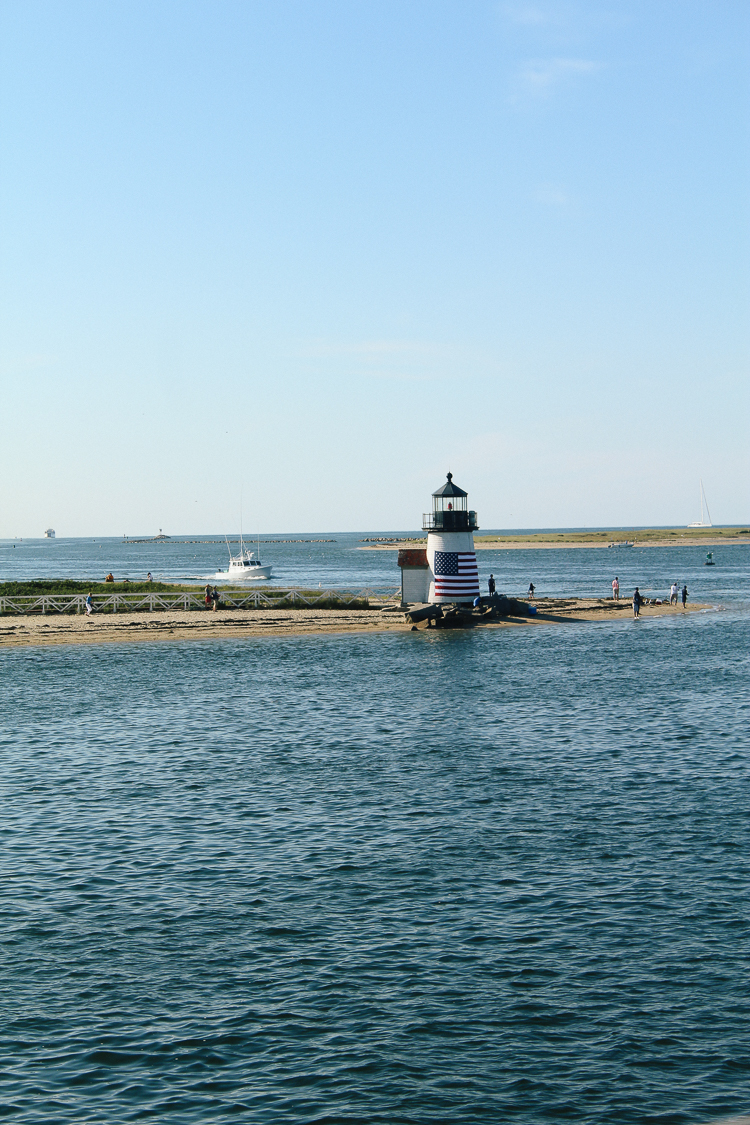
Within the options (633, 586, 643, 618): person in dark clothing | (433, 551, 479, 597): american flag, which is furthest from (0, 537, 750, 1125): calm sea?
(633, 586, 643, 618): person in dark clothing

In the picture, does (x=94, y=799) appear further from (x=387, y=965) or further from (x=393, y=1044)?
(x=393, y=1044)

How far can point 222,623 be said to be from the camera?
202ft

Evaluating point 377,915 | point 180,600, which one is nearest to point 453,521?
point 180,600

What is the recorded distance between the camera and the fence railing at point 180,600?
66.6 m

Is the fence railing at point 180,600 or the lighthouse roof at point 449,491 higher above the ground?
the lighthouse roof at point 449,491

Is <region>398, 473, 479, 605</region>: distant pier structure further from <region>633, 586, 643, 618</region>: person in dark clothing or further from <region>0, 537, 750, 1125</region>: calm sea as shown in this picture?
<region>0, 537, 750, 1125</region>: calm sea

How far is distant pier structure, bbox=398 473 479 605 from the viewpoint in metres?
58.8

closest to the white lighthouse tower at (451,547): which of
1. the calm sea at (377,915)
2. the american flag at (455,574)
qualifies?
the american flag at (455,574)

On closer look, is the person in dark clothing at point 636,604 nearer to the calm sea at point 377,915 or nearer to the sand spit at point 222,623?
the sand spit at point 222,623

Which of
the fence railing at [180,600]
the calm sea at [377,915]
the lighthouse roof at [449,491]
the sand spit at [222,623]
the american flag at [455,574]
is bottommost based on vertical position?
the calm sea at [377,915]

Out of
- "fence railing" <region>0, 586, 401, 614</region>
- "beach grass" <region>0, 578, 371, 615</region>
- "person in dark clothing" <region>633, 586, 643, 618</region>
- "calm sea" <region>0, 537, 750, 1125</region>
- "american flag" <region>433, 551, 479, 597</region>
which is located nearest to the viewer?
"calm sea" <region>0, 537, 750, 1125</region>

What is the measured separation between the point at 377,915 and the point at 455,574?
147ft

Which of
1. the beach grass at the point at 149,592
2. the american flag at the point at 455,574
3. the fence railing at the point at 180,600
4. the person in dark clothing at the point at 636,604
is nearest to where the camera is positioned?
the american flag at the point at 455,574

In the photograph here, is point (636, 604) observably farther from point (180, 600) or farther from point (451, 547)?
point (180, 600)
